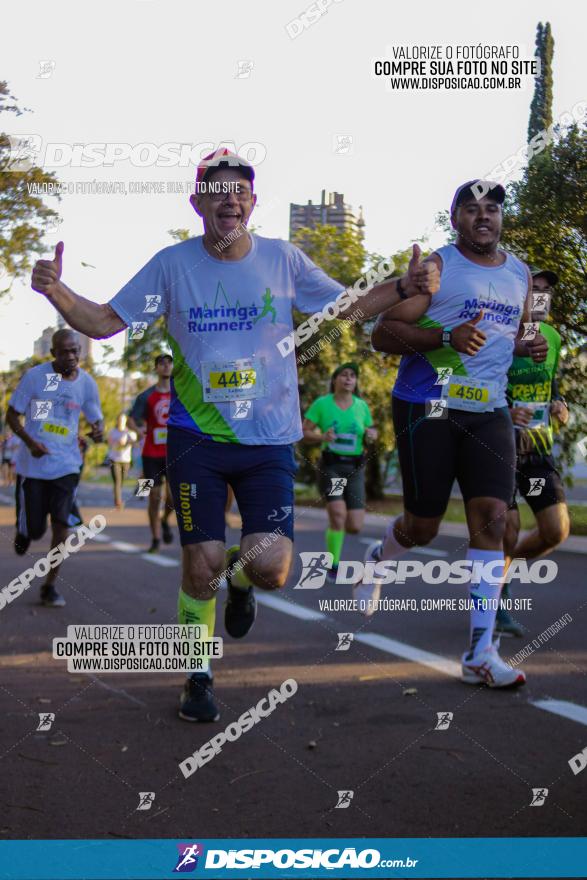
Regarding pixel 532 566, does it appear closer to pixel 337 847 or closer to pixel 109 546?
pixel 109 546

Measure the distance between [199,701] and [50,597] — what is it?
12.4 feet

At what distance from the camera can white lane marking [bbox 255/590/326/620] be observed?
8.05 metres

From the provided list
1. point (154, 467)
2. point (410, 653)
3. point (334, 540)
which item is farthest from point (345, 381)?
point (410, 653)

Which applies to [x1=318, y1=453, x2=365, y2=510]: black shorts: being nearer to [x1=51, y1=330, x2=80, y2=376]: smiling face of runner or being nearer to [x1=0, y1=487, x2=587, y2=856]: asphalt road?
[x1=0, y1=487, x2=587, y2=856]: asphalt road

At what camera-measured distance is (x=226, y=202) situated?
4.44m

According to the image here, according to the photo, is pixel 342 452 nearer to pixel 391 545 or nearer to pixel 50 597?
pixel 50 597

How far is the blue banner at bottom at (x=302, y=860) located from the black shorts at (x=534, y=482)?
3948 mm

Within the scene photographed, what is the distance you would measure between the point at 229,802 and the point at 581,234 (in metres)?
3.17

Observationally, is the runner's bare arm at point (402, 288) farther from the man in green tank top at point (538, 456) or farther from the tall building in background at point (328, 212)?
the man in green tank top at point (538, 456)

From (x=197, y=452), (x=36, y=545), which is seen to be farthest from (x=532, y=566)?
(x=197, y=452)

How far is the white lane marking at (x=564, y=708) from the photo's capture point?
16.3 feet

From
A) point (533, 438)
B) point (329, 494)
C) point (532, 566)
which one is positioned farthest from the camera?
point (532, 566)

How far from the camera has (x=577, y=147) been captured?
5.36m

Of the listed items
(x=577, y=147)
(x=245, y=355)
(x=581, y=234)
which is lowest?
(x=245, y=355)
